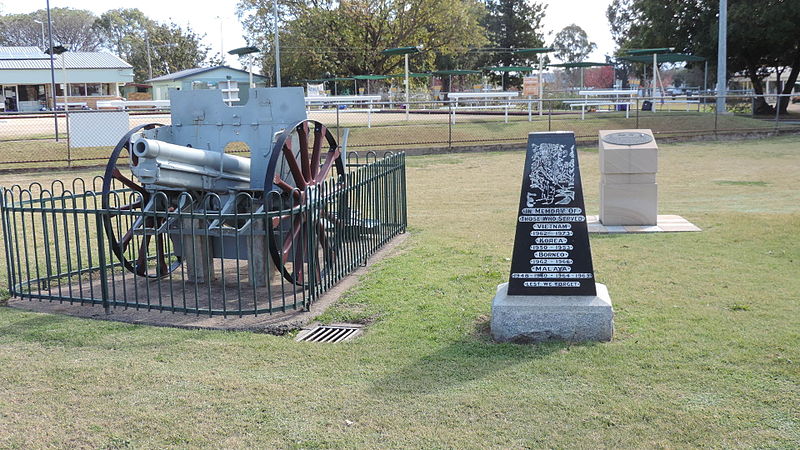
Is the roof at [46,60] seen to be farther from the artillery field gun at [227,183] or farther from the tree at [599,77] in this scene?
the artillery field gun at [227,183]

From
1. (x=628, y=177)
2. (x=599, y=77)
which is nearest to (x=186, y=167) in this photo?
(x=628, y=177)

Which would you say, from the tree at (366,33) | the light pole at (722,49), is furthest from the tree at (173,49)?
the light pole at (722,49)

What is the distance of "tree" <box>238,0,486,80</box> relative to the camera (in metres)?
50.2

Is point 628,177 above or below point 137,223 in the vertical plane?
above

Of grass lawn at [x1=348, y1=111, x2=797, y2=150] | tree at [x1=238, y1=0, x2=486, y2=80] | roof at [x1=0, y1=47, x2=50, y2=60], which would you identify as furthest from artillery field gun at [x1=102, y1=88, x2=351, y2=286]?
roof at [x1=0, y1=47, x2=50, y2=60]

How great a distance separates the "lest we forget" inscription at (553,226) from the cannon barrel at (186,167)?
10.2 ft

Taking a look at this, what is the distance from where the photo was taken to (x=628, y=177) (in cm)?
1026

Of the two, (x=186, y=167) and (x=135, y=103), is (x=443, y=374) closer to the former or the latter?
(x=186, y=167)

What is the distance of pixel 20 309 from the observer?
289 inches

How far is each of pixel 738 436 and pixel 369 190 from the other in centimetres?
519

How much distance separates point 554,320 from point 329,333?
177 centimetres

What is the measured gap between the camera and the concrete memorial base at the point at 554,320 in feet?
19.2

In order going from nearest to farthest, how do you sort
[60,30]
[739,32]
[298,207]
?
1. [298,207]
2. [739,32]
3. [60,30]

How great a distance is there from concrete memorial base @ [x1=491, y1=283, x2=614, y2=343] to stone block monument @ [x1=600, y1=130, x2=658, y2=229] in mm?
4435
